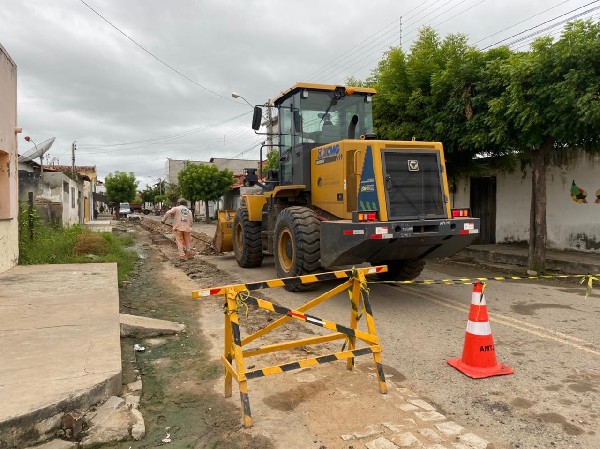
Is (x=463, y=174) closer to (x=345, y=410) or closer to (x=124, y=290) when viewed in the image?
(x=124, y=290)

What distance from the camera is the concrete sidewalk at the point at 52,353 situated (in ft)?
9.95

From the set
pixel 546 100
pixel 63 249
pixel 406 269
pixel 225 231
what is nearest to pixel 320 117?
pixel 406 269

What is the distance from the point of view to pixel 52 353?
4113mm

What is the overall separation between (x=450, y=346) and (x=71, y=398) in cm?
363

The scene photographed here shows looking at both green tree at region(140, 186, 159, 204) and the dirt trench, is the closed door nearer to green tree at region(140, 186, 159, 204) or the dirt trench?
the dirt trench

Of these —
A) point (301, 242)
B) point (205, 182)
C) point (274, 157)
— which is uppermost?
point (205, 182)

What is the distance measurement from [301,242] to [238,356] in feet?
12.3

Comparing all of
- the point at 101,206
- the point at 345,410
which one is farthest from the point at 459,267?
the point at 101,206

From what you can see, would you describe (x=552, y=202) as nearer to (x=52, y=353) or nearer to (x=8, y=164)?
(x=52, y=353)

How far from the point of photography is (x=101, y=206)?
70750mm

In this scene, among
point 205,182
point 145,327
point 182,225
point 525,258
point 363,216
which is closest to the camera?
point 145,327

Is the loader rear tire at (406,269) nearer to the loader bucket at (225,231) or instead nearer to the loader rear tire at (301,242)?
the loader rear tire at (301,242)

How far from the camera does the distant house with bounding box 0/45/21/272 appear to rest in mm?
8570

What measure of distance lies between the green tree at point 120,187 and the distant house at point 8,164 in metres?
46.7
